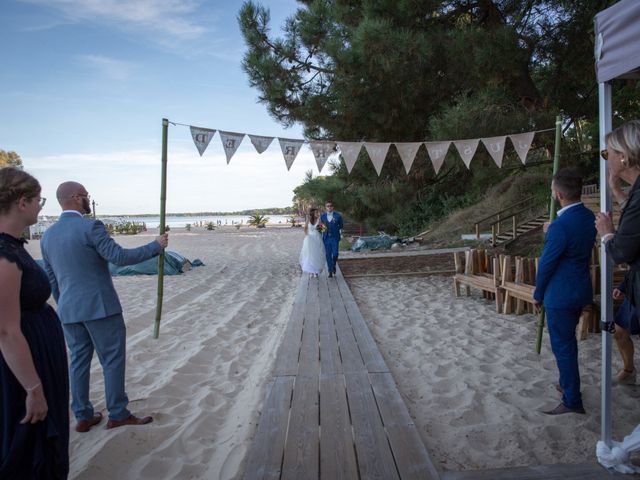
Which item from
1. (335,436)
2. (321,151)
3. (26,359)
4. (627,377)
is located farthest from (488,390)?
(321,151)

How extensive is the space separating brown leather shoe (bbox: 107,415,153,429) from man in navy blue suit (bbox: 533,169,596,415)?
2870 mm

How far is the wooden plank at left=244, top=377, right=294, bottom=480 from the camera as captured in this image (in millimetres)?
2223

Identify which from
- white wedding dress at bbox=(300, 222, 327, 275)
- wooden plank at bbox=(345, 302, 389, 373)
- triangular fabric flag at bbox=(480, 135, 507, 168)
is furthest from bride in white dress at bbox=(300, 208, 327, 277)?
triangular fabric flag at bbox=(480, 135, 507, 168)

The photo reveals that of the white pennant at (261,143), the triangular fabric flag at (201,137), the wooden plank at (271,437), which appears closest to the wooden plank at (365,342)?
the wooden plank at (271,437)

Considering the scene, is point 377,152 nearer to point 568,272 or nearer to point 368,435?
point 568,272

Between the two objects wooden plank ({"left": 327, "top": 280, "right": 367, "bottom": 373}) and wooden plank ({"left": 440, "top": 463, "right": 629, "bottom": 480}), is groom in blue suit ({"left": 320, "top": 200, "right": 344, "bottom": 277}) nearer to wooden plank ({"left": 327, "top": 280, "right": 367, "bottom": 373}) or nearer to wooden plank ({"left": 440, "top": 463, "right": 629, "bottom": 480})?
wooden plank ({"left": 327, "top": 280, "right": 367, "bottom": 373})

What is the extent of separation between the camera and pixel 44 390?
1818 mm

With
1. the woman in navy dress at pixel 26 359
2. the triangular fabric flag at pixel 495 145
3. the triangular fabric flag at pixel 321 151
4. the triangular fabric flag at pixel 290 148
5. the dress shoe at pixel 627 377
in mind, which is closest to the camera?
the woman in navy dress at pixel 26 359

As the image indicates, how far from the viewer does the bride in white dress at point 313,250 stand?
30.7 ft

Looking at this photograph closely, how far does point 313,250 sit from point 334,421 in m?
6.72

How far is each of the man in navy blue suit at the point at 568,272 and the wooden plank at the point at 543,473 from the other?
79cm

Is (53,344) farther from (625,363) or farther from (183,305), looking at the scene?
(183,305)

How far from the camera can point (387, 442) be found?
8.05 feet

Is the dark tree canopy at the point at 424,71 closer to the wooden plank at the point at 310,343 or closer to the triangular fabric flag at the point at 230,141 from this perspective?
the triangular fabric flag at the point at 230,141
